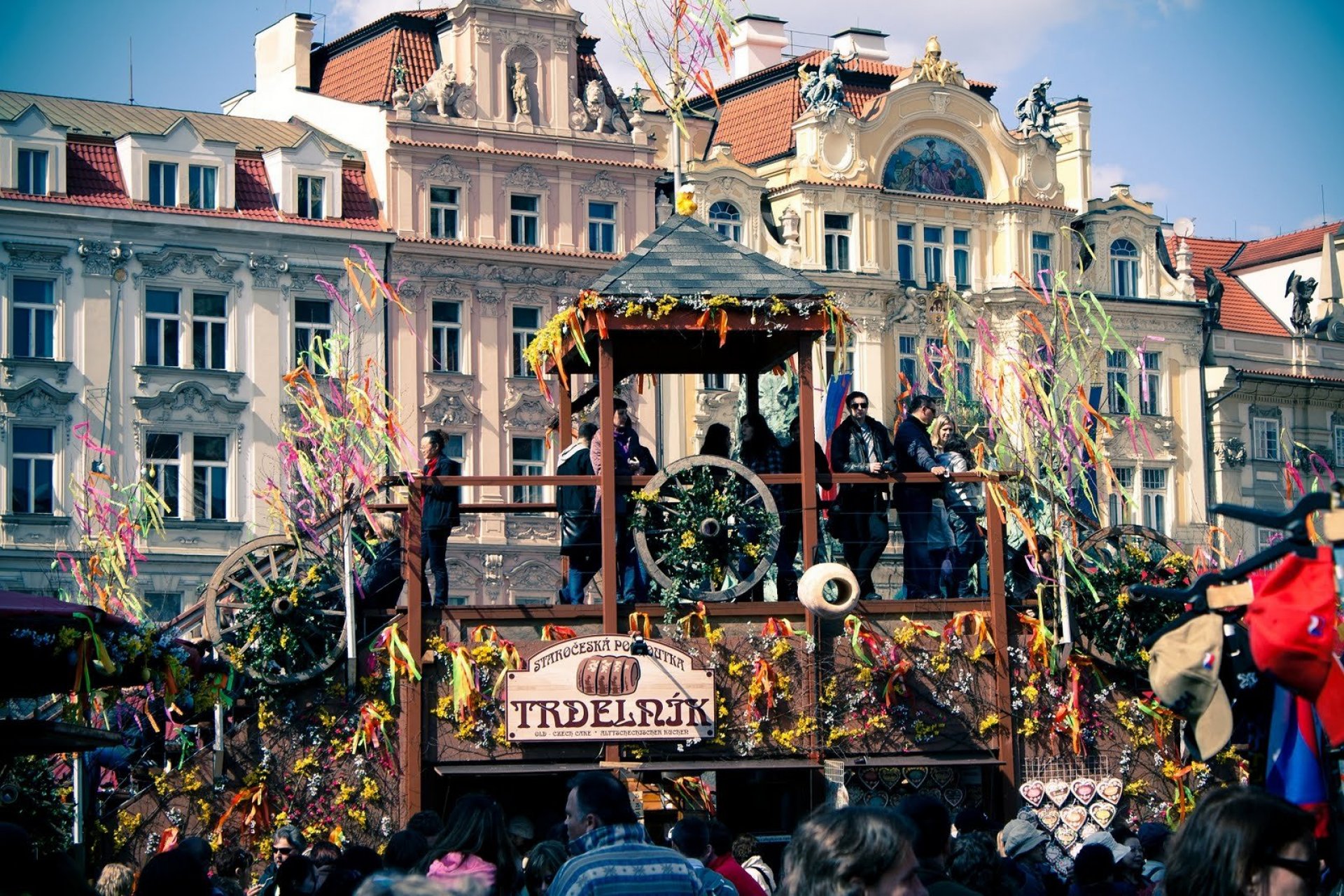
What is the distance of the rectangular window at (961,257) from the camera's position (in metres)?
51.5

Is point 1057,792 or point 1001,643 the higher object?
point 1001,643

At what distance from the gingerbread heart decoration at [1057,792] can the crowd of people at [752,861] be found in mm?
2961

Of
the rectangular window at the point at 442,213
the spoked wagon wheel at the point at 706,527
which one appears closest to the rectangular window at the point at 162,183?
the rectangular window at the point at 442,213

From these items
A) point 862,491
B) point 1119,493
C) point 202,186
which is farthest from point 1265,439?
point 862,491

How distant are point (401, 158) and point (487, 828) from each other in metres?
36.4

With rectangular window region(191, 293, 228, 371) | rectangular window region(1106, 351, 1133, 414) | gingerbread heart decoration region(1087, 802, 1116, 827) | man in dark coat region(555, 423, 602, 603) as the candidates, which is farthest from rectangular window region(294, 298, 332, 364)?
gingerbread heart decoration region(1087, 802, 1116, 827)

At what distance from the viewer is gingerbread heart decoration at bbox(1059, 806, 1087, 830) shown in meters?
17.7

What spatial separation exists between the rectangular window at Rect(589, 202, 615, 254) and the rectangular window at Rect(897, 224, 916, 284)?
717 cm

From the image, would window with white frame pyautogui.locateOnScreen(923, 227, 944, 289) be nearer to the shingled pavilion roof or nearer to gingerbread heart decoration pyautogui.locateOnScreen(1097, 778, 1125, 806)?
the shingled pavilion roof

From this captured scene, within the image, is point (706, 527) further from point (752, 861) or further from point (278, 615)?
point (752, 861)

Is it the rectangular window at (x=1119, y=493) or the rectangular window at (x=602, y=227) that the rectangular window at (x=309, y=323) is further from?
the rectangular window at (x=1119, y=493)

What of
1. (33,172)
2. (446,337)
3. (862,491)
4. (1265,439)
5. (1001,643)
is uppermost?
(33,172)

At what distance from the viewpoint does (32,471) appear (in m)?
41.4

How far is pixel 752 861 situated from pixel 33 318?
31.4 m
